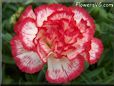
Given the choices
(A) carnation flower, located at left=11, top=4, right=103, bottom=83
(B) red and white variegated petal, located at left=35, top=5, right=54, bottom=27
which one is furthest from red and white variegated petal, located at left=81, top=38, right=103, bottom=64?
(B) red and white variegated petal, located at left=35, top=5, right=54, bottom=27

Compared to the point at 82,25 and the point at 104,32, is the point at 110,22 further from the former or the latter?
the point at 82,25

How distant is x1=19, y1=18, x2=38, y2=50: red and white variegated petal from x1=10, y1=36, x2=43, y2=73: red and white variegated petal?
2 cm

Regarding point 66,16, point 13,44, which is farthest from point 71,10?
point 13,44

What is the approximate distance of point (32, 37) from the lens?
75 centimetres

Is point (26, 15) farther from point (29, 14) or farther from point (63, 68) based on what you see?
point (63, 68)

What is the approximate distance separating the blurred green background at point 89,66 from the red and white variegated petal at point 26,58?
0.24 ft

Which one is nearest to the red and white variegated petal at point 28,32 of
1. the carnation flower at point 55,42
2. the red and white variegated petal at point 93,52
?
the carnation flower at point 55,42

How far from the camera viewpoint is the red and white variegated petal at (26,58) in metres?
0.76

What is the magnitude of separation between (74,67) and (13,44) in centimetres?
13

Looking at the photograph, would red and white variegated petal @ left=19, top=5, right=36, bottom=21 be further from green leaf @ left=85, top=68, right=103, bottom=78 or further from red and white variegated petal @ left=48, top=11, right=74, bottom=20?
green leaf @ left=85, top=68, right=103, bottom=78

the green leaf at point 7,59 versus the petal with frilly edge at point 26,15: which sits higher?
the petal with frilly edge at point 26,15

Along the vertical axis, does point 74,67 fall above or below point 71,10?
below

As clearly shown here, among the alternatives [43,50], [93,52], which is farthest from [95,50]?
[43,50]

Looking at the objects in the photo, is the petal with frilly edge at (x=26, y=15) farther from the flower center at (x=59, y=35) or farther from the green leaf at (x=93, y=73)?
the green leaf at (x=93, y=73)
